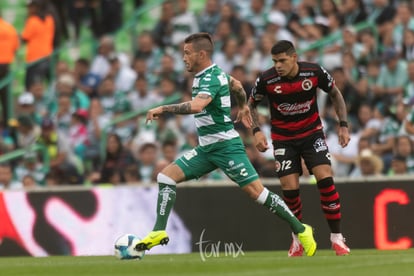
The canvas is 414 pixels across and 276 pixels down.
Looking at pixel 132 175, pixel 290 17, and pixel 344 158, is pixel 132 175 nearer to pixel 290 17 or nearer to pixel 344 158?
pixel 344 158

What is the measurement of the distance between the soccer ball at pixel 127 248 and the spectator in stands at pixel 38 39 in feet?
32.4

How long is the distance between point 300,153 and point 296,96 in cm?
64

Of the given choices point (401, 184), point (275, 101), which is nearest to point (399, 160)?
point (401, 184)

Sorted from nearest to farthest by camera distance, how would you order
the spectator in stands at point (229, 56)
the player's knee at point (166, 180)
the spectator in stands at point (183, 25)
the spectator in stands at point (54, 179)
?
the player's knee at point (166, 180)
the spectator in stands at point (54, 179)
the spectator in stands at point (229, 56)
the spectator in stands at point (183, 25)

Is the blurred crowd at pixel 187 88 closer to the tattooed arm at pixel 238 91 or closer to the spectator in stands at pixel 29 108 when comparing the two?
the spectator in stands at pixel 29 108

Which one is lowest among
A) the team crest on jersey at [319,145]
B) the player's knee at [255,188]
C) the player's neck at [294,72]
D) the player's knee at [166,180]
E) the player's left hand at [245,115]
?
the player's knee at [255,188]

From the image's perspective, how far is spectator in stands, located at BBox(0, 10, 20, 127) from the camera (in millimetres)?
22375

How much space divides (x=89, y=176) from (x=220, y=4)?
4436 millimetres

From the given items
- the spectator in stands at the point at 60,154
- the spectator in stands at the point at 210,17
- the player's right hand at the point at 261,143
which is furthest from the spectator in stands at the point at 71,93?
the player's right hand at the point at 261,143

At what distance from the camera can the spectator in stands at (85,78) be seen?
21.8 m

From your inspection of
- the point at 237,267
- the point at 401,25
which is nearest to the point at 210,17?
the point at 401,25

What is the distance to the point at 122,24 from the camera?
23984 millimetres

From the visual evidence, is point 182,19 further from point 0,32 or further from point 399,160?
point 399,160

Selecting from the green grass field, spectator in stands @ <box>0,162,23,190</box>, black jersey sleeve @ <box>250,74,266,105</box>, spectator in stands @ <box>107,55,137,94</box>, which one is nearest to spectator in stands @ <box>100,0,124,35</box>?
spectator in stands @ <box>107,55,137,94</box>
